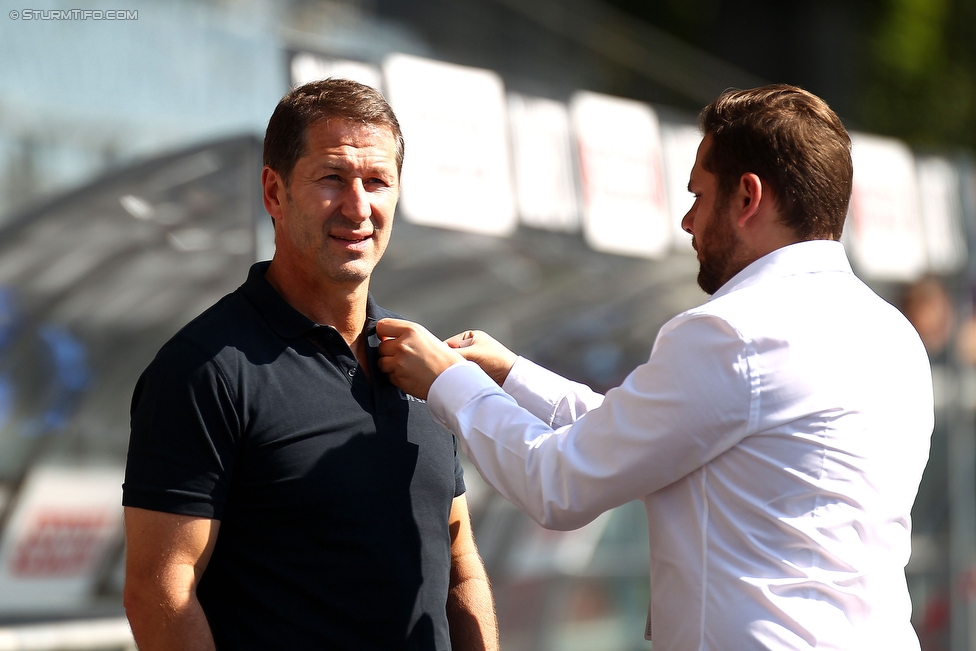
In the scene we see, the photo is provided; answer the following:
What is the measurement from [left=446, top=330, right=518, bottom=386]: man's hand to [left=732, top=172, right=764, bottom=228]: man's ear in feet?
2.21

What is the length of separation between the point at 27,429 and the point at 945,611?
247 inches

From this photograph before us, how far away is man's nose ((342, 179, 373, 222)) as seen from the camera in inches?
86.0

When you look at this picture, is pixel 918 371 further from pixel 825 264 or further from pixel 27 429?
pixel 27 429

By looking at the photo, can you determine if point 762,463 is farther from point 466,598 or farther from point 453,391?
point 466,598

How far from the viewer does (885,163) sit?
21.0 ft

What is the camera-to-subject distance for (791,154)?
6.89ft

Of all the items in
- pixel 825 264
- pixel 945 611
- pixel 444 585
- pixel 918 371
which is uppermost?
pixel 825 264

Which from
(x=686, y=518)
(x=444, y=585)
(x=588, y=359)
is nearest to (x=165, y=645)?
(x=444, y=585)

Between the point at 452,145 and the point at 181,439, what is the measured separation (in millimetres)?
2335

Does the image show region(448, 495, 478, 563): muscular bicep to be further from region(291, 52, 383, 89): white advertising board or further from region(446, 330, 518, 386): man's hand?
region(291, 52, 383, 89): white advertising board

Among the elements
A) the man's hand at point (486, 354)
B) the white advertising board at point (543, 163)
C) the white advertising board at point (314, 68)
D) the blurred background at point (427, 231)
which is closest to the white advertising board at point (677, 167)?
the blurred background at point (427, 231)

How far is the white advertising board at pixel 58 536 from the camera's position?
512cm

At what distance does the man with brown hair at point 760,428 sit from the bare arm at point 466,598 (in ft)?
1.05

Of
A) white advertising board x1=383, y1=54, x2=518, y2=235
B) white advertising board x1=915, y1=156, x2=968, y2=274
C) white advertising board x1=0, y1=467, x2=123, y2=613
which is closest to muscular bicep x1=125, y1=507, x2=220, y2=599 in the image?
white advertising board x1=383, y1=54, x2=518, y2=235
